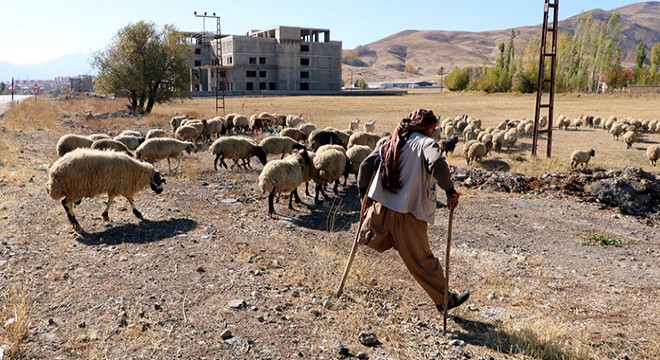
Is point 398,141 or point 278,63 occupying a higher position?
point 278,63

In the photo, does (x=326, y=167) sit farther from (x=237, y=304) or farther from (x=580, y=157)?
(x=580, y=157)

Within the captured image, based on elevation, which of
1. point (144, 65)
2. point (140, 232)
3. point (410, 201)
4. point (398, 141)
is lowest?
point (140, 232)

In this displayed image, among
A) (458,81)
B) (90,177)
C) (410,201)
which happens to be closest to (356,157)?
(90,177)

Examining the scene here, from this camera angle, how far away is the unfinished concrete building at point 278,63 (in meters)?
80.4

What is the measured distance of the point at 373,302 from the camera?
17.6 ft

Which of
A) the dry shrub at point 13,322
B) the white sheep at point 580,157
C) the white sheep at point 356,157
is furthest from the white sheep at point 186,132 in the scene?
the dry shrub at point 13,322

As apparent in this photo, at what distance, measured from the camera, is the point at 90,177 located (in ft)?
26.1

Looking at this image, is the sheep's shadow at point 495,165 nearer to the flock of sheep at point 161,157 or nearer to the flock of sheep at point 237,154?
the flock of sheep at point 237,154

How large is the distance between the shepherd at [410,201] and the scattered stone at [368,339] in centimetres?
73

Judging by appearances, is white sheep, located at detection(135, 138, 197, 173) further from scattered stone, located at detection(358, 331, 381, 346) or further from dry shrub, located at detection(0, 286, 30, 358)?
scattered stone, located at detection(358, 331, 381, 346)

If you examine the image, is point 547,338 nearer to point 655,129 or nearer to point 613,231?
Result: point 613,231

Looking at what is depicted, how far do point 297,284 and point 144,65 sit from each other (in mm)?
Answer: 31816

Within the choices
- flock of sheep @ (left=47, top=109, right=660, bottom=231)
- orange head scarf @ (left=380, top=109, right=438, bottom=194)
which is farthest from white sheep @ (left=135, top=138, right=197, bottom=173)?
orange head scarf @ (left=380, top=109, right=438, bottom=194)

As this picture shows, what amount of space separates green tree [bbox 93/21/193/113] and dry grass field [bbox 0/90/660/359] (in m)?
24.9
